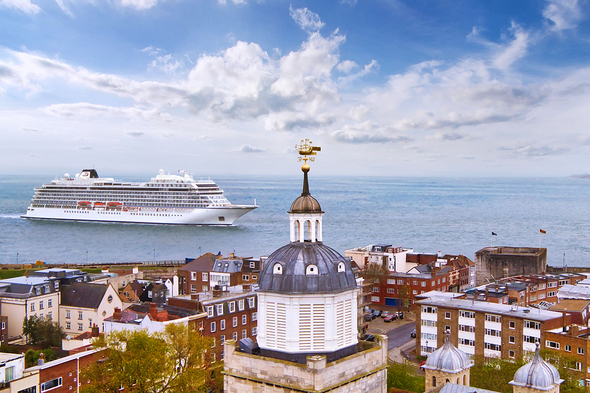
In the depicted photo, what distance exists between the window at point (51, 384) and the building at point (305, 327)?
1400cm

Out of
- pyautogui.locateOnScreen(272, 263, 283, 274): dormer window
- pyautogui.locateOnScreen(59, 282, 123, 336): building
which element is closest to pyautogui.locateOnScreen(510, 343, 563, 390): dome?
pyautogui.locateOnScreen(272, 263, 283, 274): dormer window

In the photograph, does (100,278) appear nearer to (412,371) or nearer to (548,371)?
(412,371)

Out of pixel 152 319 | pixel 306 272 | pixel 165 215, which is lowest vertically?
pixel 152 319

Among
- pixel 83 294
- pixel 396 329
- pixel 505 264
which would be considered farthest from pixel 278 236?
pixel 83 294

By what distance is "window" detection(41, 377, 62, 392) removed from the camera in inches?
1025

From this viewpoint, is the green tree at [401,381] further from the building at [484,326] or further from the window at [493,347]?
the building at [484,326]

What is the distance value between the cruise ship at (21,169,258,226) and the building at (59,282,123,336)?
99445mm

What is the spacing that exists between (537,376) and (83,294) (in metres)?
33.0

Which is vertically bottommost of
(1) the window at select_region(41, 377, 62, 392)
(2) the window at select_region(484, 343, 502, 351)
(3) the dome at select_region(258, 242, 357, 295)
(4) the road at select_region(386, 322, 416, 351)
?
(4) the road at select_region(386, 322, 416, 351)

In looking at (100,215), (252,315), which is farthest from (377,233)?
(252,315)

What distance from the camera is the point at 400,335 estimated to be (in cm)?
4984

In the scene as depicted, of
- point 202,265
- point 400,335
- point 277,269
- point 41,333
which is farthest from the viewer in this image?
point 202,265

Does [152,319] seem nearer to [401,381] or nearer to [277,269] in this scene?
[401,381]

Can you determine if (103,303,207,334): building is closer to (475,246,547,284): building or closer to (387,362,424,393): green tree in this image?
(387,362,424,393): green tree
